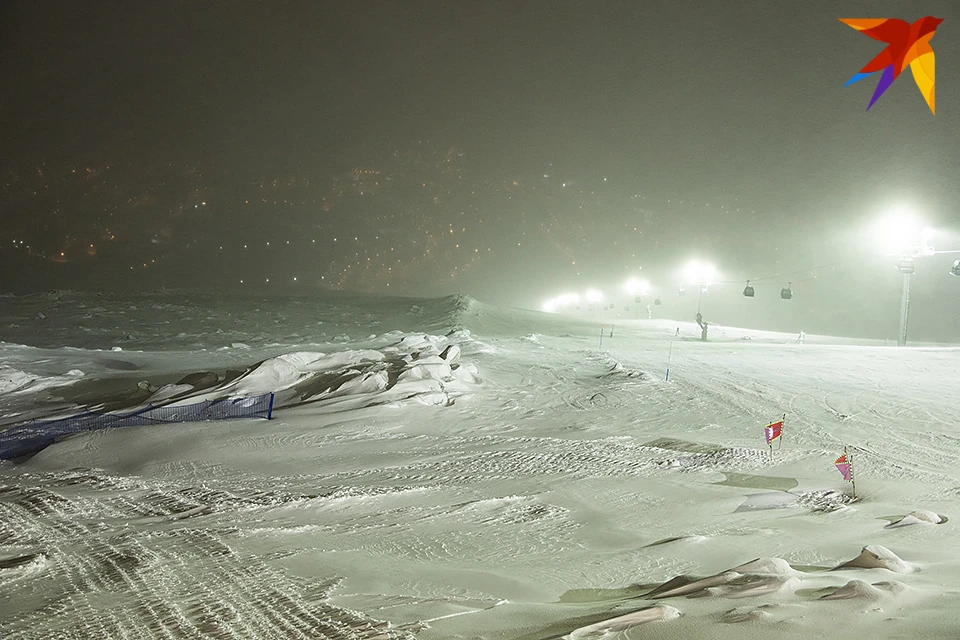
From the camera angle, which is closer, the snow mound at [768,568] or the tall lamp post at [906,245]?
the snow mound at [768,568]

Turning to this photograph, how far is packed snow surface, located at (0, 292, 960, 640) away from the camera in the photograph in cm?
395

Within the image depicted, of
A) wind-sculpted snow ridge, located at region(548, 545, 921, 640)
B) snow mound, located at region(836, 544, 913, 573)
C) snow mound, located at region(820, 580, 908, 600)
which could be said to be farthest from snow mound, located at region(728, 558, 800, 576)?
snow mound, located at region(836, 544, 913, 573)

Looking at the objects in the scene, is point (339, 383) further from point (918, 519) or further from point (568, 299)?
point (568, 299)

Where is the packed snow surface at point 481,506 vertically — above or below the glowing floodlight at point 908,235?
below

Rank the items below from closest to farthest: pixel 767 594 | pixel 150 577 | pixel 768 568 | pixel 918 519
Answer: pixel 767 594
pixel 768 568
pixel 150 577
pixel 918 519

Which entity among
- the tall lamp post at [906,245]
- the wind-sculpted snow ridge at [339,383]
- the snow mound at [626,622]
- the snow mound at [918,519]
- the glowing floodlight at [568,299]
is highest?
the tall lamp post at [906,245]

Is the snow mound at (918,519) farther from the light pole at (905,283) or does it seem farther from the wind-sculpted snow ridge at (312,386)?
the light pole at (905,283)

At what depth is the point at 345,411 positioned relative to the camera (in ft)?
39.4

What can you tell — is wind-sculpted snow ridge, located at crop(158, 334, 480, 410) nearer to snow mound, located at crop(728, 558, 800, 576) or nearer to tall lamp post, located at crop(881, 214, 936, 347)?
snow mound, located at crop(728, 558, 800, 576)

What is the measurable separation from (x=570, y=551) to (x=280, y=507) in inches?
131

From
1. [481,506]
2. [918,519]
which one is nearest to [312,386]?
[481,506]

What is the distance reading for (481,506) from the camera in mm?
7145

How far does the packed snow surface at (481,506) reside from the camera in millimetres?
3947

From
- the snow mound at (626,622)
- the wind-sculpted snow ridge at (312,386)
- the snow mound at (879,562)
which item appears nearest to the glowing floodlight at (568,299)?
the wind-sculpted snow ridge at (312,386)
